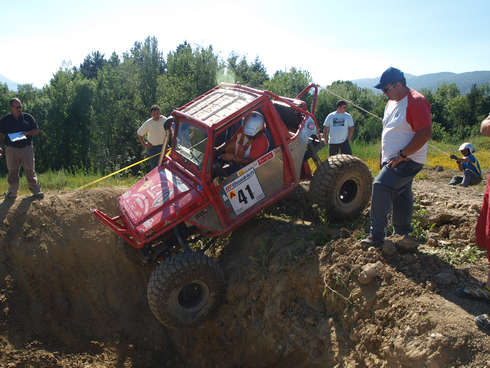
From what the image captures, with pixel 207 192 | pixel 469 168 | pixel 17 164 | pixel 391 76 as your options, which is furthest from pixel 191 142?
pixel 469 168

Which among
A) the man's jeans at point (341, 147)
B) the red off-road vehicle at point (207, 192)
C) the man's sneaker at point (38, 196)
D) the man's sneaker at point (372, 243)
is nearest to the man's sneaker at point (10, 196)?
the man's sneaker at point (38, 196)

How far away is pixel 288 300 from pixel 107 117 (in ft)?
56.2

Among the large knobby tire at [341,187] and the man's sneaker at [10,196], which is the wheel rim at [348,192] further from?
the man's sneaker at [10,196]

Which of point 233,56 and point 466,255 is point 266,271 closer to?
point 466,255

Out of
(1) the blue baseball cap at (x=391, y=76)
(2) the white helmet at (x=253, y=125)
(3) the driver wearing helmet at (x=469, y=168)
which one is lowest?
(3) the driver wearing helmet at (x=469, y=168)

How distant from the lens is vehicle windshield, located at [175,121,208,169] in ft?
15.5

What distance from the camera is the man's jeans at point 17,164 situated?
5.93 metres

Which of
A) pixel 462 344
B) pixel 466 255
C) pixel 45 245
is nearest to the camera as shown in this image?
pixel 462 344

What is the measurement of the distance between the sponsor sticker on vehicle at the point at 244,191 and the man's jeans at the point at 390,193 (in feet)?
4.88

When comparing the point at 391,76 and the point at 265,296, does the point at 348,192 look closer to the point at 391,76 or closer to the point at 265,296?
the point at 265,296

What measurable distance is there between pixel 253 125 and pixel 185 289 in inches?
85.0

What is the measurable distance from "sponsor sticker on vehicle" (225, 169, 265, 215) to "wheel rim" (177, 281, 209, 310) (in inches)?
40.3

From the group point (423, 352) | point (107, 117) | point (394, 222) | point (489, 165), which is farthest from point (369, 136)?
point (423, 352)

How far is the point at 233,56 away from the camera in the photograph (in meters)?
33.3
